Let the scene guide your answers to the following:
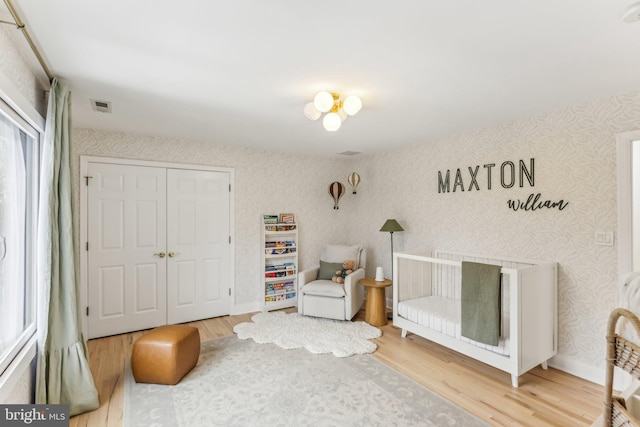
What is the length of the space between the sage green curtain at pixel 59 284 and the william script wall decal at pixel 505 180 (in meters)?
3.62

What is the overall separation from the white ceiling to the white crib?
57.0 inches

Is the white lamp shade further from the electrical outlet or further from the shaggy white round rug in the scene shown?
the electrical outlet

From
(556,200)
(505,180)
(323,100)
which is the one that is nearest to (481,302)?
(556,200)

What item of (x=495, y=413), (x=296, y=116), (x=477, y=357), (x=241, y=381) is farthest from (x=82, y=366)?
(x=477, y=357)

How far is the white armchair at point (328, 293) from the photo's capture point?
3.89m

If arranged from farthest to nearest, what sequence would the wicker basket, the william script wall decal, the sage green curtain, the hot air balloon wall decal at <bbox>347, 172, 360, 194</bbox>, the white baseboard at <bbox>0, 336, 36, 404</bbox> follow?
the hot air balloon wall decal at <bbox>347, 172, 360, 194</bbox>, the william script wall decal, the sage green curtain, the white baseboard at <bbox>0, 336, 36, 404</bbox>, the wicker basket

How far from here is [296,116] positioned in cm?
296

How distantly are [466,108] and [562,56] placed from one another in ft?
2.96

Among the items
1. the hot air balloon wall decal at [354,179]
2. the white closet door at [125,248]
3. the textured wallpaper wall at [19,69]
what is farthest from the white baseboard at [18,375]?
the hot air balloon wall decal at [354,179]

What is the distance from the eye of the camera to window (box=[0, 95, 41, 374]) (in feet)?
5.68

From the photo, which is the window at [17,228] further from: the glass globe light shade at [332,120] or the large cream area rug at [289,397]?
the glass globe light shade at [332,120]

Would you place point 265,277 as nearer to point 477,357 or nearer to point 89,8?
point 477,357

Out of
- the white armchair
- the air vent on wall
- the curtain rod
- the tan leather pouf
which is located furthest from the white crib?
the curtain rod

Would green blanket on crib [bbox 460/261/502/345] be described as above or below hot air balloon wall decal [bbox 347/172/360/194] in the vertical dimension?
below
